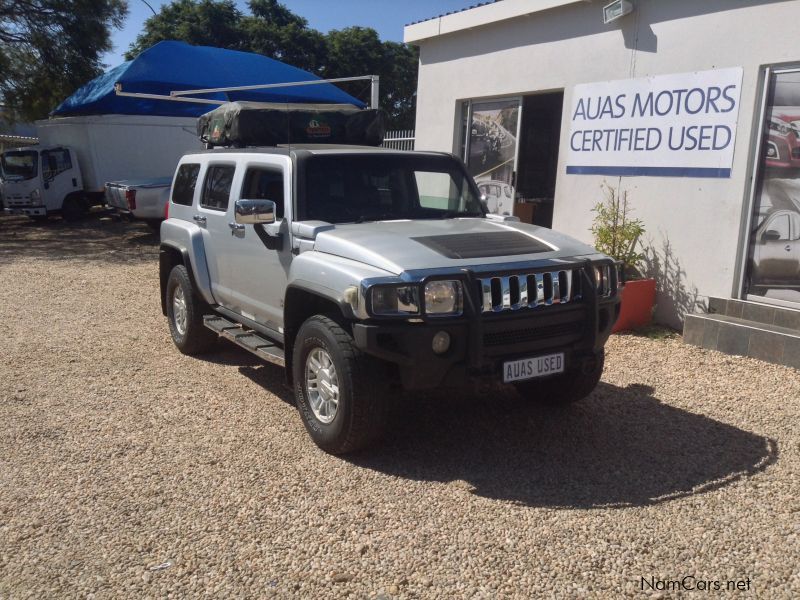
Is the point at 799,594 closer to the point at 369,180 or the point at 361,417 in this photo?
the point at 361,417

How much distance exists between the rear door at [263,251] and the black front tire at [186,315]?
2.48ft

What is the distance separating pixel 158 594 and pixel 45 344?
191 inches

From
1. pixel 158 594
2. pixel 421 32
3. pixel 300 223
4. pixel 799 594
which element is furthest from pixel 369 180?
pixel 421 32

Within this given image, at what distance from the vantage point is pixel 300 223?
15.9ft

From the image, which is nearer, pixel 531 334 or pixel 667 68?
pixel 531 334

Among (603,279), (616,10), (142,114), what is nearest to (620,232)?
(616,10)

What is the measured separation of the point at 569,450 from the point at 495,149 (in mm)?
6368

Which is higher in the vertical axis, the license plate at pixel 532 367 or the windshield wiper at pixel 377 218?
the windshield wiper at pixel 377 218

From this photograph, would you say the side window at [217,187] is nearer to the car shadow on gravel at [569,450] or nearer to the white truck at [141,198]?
the car shadow on gravel at [569,450]

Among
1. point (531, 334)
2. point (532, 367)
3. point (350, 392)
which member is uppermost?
point (531, 334)

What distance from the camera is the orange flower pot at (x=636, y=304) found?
7.40m

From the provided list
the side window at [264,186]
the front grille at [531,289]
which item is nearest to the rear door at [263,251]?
the side window at [264,186]

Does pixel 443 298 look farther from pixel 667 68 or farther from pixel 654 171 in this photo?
pixel 667 68

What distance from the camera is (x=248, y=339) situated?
17.9ft
